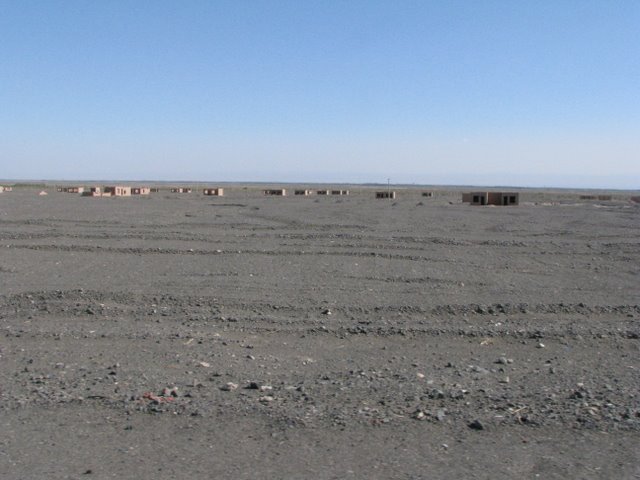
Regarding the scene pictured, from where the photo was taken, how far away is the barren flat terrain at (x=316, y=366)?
551cm

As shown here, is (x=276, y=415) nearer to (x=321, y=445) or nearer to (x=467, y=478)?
(x=321, y=445)

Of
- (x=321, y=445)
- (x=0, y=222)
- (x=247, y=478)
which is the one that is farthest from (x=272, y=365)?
(x=0, y=222)

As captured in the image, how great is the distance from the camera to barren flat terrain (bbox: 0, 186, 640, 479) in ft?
18.1

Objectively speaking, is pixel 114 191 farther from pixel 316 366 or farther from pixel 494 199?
pixel 316 366

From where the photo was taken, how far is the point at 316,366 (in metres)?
8.05

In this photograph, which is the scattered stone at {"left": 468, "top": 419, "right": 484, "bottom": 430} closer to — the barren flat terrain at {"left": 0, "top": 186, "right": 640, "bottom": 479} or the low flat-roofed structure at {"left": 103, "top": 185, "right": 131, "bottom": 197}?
the barren flat terrain at {"left": 0, "top": 186, "right": 640, "bottom": 479}

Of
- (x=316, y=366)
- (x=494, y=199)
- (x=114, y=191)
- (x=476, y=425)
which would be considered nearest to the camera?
(x=476, y=425)

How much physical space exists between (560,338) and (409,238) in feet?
41.7

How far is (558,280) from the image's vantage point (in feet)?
48.2

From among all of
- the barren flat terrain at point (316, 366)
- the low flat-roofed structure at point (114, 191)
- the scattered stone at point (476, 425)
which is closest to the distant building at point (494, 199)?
the low flat-roofed structure at point (114, 191)

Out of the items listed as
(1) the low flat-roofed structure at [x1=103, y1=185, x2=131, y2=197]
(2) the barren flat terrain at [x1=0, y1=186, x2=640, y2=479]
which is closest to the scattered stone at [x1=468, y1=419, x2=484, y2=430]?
(2) the barren flat terrain at [x1=0, y1=186, x2=640, y2=479]

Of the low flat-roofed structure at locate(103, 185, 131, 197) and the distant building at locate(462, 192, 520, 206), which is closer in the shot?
the distant building at locate(462, 192, 520, 206)

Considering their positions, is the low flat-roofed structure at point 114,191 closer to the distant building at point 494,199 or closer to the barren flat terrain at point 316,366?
the distant building at point 494,199

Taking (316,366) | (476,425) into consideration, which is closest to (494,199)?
(316,366)
